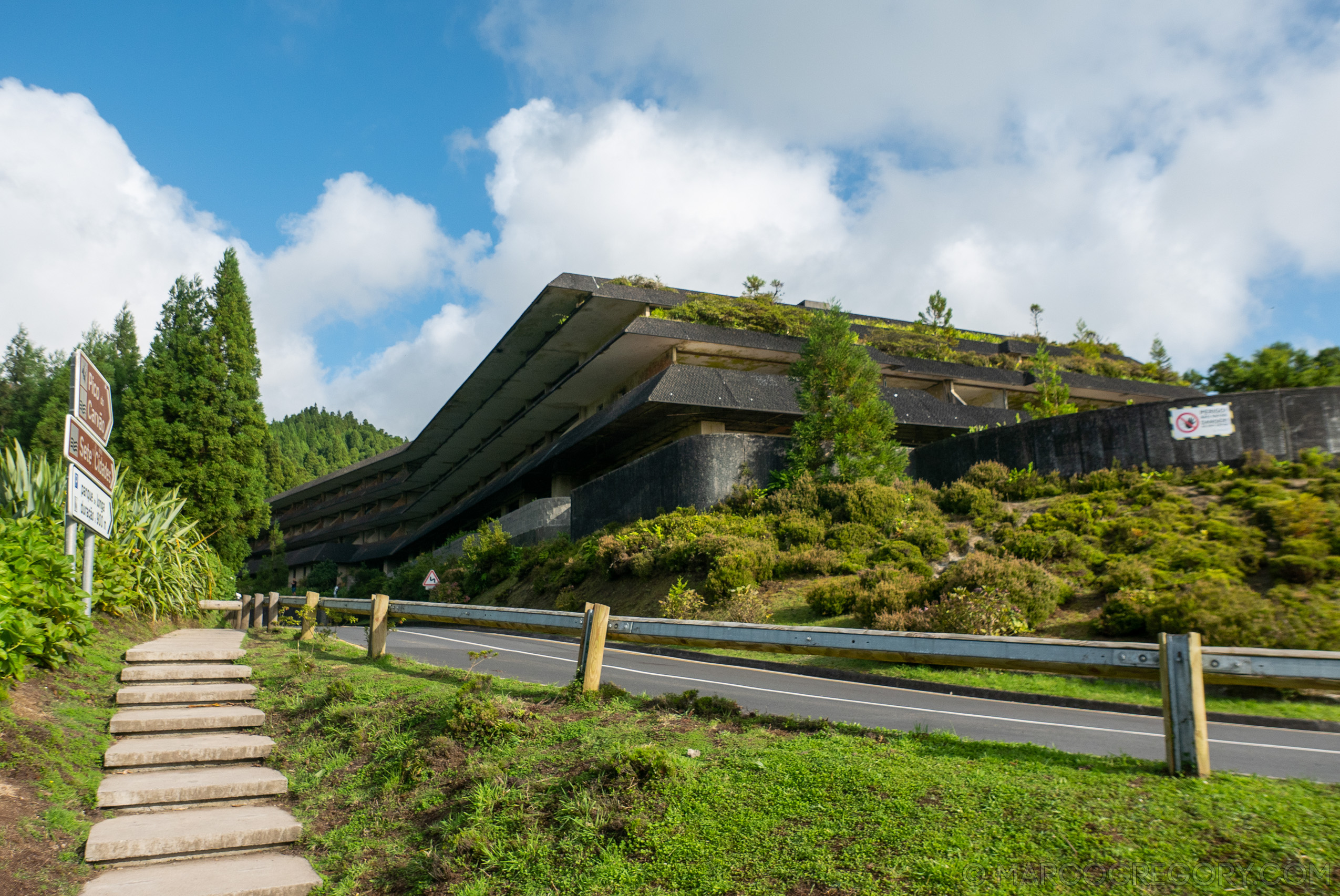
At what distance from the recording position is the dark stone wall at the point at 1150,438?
18500mm

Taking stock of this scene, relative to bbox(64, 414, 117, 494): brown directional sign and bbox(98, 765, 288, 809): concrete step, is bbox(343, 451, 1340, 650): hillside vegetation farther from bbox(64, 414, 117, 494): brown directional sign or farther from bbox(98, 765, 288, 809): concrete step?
bbox(64, 414, 117, 494): brown directional sign

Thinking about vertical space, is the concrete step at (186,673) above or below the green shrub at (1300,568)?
below

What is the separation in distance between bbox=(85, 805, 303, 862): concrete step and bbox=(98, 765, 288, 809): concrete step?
124 millimetres

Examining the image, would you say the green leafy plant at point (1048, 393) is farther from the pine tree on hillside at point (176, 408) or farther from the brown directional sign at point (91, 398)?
the pine tree on hillside at point (176, 408)

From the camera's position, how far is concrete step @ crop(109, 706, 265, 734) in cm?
688

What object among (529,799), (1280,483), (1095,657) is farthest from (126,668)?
(1280,483)

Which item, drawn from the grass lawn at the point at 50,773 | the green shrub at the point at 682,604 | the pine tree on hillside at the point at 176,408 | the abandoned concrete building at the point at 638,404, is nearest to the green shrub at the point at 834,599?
the green shrub at the point at 682,604

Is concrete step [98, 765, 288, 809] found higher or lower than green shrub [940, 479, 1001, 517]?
lower

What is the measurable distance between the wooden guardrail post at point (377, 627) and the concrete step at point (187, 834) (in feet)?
13.5

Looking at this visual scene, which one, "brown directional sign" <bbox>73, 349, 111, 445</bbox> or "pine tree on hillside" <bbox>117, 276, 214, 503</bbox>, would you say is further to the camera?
"pine tree on hillside" <bbox>117, 276, 214, 503</bbox>

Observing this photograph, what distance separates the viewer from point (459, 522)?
171ft

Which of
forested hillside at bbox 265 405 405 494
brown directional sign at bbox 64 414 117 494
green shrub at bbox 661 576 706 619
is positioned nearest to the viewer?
brown directional sign at bbox 64 414 117 494

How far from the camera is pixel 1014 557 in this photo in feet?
58.2

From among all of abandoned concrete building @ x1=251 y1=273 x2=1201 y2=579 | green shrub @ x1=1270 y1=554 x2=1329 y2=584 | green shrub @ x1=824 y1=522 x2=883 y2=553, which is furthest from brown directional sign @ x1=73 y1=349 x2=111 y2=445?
green shrub @ x1=1270 y1=554 x2=1329 y2=584
